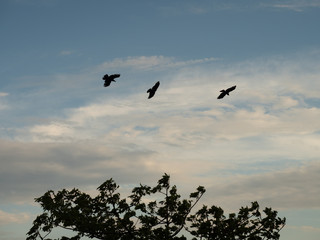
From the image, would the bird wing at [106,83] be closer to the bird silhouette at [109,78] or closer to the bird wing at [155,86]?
the bird silhouette at [109,78]

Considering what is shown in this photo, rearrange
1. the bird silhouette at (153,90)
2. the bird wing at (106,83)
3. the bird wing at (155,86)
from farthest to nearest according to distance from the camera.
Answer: the bird wing at (155,86) → the bird silhouette at (153,90) → the bird wing at (106,83)

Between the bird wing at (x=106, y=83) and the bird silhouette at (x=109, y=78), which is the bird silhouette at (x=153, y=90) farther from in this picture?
the bird wing at (x=106, y=83)

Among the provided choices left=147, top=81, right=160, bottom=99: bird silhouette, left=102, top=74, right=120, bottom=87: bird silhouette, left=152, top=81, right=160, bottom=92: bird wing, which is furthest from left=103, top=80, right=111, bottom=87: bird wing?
left=152, top=81, right=160, bottom=92: bird wing

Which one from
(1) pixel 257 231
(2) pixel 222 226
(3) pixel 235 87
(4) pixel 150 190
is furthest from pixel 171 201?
(3) pixel 235 87

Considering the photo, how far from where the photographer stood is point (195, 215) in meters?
22.9

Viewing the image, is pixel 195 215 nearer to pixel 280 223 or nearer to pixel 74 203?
pixel 280 223

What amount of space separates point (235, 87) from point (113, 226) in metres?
9.67

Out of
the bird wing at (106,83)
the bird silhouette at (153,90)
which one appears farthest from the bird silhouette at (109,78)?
the bird silhouette at (153,90)

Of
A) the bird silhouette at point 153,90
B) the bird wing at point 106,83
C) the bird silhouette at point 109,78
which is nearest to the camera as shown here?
the bird wing at point 106,83

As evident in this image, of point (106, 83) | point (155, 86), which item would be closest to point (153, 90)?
point (155, 86)

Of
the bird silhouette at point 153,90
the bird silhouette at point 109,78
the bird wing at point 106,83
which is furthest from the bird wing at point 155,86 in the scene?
the bird wing at point 106,83

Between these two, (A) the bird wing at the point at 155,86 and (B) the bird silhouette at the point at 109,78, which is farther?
(A) the bird wing at the point at 155,86

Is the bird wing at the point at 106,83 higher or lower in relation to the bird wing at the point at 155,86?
lower

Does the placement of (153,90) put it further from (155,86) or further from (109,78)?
(109,78)
